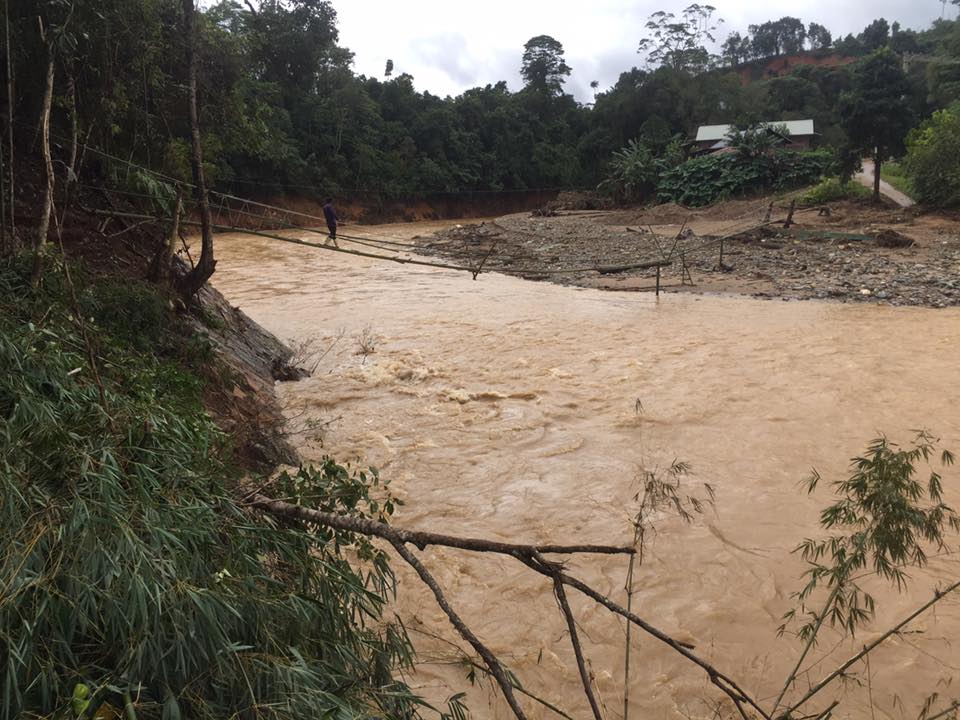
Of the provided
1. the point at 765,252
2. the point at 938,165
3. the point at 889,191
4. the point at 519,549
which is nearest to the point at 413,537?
the point at 519,549

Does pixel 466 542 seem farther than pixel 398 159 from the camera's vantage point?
No

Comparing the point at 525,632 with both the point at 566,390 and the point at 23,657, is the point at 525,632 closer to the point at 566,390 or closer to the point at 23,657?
the point at 23,657

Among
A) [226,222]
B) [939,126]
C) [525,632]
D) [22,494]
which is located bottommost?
[525,632]

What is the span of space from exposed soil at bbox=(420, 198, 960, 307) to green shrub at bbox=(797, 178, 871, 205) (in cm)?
75

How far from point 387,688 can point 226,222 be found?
25676 mm

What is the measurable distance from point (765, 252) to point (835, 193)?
8.36 meters

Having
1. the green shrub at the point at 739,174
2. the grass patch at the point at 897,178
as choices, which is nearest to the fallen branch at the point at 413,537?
the grass patch at the point at 897,178

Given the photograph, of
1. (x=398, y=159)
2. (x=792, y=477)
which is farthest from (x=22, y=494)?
(x=398, y=159)

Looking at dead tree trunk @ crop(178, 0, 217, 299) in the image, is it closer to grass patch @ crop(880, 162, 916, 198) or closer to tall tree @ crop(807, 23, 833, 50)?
grass patch @ crop(880, 162, 916, 198)

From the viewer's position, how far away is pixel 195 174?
5.27 meters

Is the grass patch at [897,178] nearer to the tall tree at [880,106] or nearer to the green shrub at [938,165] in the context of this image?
the green shrub at [938,165]

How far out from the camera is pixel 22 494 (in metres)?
1.84

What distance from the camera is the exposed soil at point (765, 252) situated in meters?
12.4

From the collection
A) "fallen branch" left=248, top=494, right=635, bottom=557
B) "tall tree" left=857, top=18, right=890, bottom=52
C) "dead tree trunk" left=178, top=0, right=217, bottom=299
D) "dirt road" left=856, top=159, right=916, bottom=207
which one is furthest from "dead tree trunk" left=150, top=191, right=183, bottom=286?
"tall tree" left=857, top=18, right=890, bottom=52
